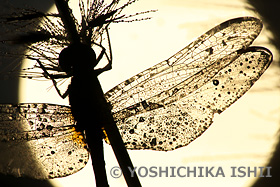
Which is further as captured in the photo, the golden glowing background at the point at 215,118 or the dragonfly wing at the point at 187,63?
the golden glowing background at the point at 215,118

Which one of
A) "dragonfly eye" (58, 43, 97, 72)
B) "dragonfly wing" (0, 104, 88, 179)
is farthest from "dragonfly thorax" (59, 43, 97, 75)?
"dragonfly wing" (0, 104, 88, 179)

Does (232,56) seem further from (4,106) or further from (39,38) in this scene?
(4,106)

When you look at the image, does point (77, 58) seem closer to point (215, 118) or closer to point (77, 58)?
point (77, 58)

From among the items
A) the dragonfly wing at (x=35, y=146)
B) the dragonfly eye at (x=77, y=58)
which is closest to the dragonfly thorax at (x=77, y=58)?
the dragonfly eye at (x=77, y=58)

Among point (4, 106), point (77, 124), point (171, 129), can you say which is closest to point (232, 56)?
point (171, 129)

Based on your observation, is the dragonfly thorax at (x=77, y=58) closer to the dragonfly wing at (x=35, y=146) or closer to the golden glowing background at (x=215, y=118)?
the dragonfly wing at (x=35, y=146)

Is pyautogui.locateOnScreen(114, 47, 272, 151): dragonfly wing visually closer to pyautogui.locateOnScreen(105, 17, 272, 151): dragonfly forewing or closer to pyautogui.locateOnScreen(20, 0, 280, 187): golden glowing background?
pyautogui.locateOnScreen(105, 17, 272, 151): dragonfly forewing
